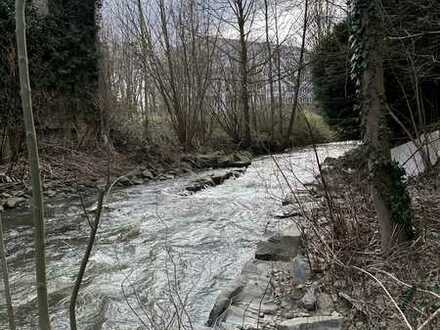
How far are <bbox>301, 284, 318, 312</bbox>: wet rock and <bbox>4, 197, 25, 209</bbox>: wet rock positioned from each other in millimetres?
5821

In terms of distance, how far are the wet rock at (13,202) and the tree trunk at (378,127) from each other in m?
6.17

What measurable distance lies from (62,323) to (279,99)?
49.1ft

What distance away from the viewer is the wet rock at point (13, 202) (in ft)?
22.2

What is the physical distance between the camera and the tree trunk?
9.48 feet

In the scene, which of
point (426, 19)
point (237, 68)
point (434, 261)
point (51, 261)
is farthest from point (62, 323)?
point (237, 68)

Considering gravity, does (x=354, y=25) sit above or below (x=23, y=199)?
above

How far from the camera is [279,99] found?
16.8 metres

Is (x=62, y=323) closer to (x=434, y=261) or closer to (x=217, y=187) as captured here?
(x=434, y=261)

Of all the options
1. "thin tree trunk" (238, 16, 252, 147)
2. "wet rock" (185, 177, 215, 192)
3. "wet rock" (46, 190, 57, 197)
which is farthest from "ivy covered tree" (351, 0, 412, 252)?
"thin tree trunk" (238, 16, 252, 147)

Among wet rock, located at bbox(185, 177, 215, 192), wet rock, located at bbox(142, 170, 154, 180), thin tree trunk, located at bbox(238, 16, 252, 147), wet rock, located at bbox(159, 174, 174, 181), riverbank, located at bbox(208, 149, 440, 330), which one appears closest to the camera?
riverbank, located at bbox(208, 149, 440, 330)

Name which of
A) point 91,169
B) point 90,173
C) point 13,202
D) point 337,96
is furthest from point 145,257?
point 337,96

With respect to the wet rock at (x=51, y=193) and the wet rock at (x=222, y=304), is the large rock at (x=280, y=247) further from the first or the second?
the wet rock at (x=51, y=193)

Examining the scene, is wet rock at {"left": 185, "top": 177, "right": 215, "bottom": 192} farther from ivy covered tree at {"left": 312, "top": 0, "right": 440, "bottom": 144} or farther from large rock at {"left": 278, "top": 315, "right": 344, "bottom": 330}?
large rock at {"left": 278, "top": 315, "right": 344, "bottom": 330}

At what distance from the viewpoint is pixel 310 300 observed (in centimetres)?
273
